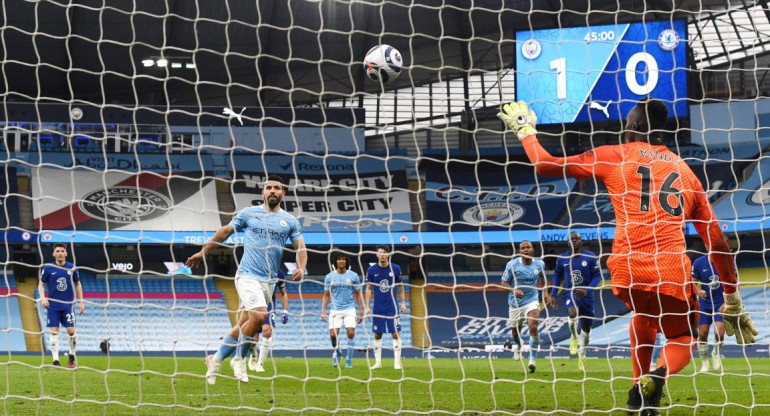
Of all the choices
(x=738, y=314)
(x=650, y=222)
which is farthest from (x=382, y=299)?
(x=650, y=222)

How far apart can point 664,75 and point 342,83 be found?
12.0 meters

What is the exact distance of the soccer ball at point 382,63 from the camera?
1012 centimetres

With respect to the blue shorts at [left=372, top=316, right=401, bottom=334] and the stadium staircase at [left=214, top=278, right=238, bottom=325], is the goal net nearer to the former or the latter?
the stadium staircase at [left=214, top=278, right=238, bottom=325]

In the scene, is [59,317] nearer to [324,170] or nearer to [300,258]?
[300,258]

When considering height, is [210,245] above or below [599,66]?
below

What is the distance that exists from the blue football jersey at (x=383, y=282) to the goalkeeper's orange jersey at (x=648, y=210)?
8258 mm

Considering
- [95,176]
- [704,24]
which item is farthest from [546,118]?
[95,176]

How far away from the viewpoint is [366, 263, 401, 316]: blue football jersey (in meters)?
14.6

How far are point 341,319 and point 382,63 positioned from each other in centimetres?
595

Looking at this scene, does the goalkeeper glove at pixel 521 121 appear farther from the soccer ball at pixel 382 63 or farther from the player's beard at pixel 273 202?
the soccer ball at pixel 382 63

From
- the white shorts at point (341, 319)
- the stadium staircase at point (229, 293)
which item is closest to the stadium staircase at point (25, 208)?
the stadium staircase at point (229, 293)

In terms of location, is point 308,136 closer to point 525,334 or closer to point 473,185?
point 473,185

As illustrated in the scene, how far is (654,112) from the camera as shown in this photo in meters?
6.09

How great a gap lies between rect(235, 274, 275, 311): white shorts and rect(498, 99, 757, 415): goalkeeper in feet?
12.5
